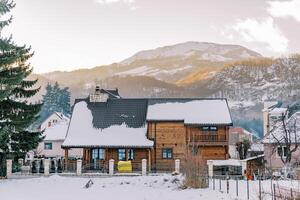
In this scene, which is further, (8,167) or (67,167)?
(67,167)

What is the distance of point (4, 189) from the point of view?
1201 inches

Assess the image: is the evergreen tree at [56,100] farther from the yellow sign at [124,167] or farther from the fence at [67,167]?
the yellow sign at [124,167]

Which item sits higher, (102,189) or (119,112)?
(119,112)


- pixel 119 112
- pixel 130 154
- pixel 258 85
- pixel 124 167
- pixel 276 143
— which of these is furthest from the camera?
pixel 258 85

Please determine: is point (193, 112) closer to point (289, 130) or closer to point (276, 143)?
point (276, 143)

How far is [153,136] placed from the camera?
43.4 m

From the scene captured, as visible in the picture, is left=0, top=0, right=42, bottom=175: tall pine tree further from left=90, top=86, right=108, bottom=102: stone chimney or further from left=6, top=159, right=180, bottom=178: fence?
left=90, top=86, right=108, bottom=102: stone chimney

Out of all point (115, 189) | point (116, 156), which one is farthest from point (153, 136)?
point (115, 189)

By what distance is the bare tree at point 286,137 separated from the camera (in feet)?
134

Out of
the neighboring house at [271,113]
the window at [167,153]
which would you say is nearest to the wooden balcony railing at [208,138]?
the window at [167,153]

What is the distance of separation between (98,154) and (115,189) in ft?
41.0

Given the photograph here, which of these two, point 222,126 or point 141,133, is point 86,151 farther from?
point 222,126

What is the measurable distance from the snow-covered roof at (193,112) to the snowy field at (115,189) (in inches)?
366

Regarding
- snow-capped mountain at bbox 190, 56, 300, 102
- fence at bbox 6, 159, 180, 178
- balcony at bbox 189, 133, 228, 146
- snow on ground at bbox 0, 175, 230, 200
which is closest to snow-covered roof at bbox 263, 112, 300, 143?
balcony at bbox 189, 133, 228, 146
